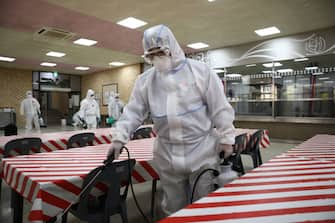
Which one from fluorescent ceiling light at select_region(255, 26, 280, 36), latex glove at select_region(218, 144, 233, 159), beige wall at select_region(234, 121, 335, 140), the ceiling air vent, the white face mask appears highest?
fluorescent ceiling light at select_region(255, 26, 280, 36)

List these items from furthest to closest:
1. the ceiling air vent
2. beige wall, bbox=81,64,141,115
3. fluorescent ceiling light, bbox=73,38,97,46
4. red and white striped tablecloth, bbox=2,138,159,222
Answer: beige wall, bbox=81,64,141,115, fluorescent ceiling light, bbox=73,38,97,46, the ceiling air vent, red and white striped tablecloth, bbox=2,138,159,222

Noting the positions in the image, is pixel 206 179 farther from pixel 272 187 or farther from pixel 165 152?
pixel 272 187

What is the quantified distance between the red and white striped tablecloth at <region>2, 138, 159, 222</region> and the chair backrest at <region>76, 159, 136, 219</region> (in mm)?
74

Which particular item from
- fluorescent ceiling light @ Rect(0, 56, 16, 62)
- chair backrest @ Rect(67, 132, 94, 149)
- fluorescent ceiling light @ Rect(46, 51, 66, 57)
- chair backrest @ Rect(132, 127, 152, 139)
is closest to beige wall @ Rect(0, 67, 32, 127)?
fluorescent ceiling light @ Rect(0, 56, 16, 62)

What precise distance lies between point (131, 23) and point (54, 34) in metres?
2.30

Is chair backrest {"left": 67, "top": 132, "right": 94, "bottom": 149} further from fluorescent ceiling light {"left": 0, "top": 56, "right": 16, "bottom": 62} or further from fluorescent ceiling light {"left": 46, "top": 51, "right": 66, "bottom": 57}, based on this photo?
fluorescent ceiling light {"left": 0, "top": 56, "right": 16, "bottom": 62}

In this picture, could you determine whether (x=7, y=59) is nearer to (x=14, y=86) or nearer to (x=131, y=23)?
(x=14, y=86)

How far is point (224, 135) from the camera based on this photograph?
141 centimetres

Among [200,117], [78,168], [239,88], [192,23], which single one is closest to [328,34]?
[239,88]

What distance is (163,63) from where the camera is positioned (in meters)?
1.52

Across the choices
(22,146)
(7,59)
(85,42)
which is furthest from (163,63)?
(7,59)

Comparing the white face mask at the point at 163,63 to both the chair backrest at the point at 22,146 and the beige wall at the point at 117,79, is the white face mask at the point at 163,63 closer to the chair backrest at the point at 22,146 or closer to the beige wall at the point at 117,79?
the chair backrest at the point at 22,146

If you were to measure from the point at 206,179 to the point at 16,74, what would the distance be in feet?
46.5

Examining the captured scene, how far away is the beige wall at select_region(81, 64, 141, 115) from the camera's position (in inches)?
460
